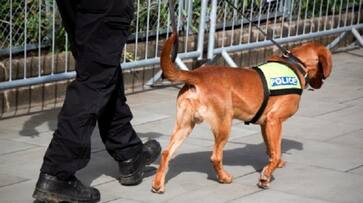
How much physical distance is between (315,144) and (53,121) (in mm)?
2154

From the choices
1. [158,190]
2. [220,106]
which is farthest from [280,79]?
[158,190]

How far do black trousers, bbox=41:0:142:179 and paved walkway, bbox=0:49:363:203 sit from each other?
38 cm

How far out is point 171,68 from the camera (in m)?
5.30

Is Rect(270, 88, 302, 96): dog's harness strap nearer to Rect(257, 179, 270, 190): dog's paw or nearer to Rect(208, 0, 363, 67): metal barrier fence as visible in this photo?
Rect(257, 179, 270, 190): dog's paw

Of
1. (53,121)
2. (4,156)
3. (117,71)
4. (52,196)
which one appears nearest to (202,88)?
(117,71)

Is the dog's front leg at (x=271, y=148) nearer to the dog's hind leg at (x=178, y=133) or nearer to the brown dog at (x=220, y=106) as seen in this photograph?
the brown dog at (x=220, y=106)

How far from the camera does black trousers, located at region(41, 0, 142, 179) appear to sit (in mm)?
5016

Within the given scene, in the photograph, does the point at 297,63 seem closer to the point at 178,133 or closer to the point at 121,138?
the point at 178,133

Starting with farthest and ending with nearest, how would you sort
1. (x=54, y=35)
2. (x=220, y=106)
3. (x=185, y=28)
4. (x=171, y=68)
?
(x=185, y=28), (x=54, y=35), (x=220, y=106), (x=171, y=68)

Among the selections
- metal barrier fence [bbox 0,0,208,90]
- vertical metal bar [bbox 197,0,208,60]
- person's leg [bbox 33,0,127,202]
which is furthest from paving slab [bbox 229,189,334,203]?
vertical metal bar [bbox 197,0,208,60]

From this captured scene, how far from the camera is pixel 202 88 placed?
5.40 metres

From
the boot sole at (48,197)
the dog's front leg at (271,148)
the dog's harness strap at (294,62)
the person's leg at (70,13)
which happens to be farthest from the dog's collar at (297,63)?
the boot sole at (48,197)

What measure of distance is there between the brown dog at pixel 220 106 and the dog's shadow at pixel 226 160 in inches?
14.6

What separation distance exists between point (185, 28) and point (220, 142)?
3.78m
